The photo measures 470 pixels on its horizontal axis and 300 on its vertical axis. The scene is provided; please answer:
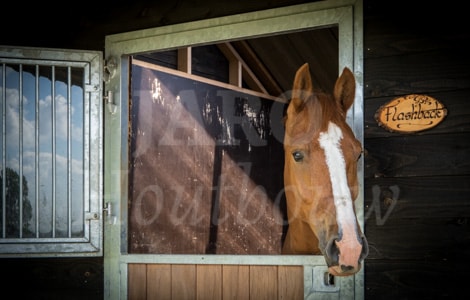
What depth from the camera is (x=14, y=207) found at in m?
2.73

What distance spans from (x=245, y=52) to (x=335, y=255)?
294 centimetres

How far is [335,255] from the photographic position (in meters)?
1.99

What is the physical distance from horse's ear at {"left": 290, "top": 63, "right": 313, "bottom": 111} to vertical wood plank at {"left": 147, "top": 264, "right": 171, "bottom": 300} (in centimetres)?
106

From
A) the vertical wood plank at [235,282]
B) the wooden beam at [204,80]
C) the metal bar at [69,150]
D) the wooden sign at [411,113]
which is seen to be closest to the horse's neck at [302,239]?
the vertical wood plank at [235,282]

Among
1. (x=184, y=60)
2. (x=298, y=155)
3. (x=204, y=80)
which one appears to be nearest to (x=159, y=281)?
(x=298, y=155)

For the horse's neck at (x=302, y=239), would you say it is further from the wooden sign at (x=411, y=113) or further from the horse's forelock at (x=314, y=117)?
the wooden sign at (x=411, y=113)

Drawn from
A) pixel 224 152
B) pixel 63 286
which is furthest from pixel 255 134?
pixel 63 286

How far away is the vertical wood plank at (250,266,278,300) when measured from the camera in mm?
2454

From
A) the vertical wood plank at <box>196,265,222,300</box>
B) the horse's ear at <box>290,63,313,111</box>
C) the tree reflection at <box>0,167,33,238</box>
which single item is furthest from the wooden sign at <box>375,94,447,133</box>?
the tree reflection at <box>0,167,33,238</box>

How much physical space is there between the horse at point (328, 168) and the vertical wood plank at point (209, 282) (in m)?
0.53

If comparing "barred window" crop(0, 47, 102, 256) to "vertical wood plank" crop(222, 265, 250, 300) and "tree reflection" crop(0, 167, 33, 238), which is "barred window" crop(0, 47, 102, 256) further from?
"vertical wood plank" crop(222, 265, 250, 300)

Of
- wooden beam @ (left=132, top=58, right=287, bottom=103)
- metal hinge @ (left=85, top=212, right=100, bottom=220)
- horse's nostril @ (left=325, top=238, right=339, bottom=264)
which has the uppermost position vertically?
wooden beam @ (left=132, top=58, right=287, bottom=103)

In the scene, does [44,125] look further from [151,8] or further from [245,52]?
[245,52]

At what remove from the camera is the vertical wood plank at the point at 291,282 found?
7.84 ft
